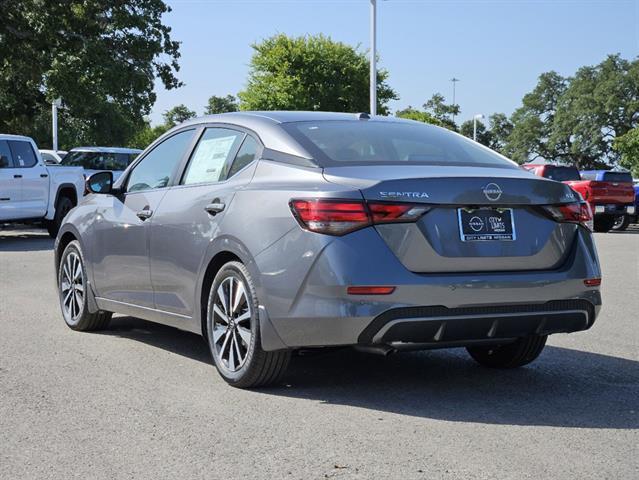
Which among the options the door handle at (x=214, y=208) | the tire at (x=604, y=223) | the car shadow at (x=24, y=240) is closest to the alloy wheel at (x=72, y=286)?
the door handle at (x=214, y=208)

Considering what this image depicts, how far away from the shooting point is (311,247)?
17.2 feet

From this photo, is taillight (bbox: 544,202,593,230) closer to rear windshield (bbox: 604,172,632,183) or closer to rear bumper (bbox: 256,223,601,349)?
rear bumper (bbox: 256,223,601,349)

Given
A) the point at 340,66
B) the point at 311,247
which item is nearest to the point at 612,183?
the point at 311,247

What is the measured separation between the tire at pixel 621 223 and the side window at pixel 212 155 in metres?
23.4

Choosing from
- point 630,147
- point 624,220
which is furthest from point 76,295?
point 630,147

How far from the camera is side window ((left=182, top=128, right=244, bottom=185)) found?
6.34 m

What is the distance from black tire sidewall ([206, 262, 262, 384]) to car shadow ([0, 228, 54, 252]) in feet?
40.4

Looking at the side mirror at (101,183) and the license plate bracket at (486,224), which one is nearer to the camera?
the license plate bracket at (486,224)

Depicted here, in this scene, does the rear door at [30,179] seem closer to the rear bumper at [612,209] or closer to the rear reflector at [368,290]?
the rear bumper at [612,209]

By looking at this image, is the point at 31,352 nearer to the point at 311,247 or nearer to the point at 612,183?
the point at 311,247

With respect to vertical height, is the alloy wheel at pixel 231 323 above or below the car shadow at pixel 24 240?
above

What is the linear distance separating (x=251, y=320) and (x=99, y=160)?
2154 cm

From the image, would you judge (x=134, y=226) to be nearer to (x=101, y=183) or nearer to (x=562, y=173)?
(x=101, y=183)

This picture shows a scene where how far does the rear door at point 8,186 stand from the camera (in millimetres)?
19094
